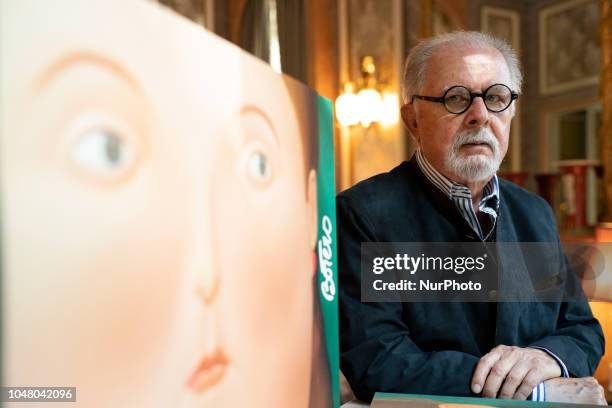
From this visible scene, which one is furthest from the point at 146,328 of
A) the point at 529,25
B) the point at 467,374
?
the point at 529,25

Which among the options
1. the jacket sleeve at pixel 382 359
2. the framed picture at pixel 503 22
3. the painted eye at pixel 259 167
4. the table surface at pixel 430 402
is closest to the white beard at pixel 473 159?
the jacket sleeve at pixel 382 359

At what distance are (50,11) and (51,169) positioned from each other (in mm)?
59

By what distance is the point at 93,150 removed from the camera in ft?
0.70

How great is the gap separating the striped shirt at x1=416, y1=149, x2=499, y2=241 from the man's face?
0.05ft

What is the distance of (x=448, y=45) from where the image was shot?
2.47 ft

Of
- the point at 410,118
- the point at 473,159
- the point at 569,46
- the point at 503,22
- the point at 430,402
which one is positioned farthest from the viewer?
the point at 503,22

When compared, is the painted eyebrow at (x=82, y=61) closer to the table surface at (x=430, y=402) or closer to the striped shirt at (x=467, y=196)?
the table surface at (x=430, y=402)

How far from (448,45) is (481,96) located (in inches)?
3.8

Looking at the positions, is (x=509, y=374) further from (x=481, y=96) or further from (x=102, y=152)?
(x=102, y=152)

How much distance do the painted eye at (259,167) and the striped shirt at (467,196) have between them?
499mm

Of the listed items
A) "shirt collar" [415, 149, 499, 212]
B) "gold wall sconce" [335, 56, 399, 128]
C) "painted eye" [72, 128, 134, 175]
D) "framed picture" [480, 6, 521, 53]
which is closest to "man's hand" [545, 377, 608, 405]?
"shirt collar" [415, 149, 499, 212]

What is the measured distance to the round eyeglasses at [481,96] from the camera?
0.71 metres

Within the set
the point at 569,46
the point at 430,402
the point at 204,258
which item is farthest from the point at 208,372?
the point at 569,46

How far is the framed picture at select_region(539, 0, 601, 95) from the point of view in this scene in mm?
4293
